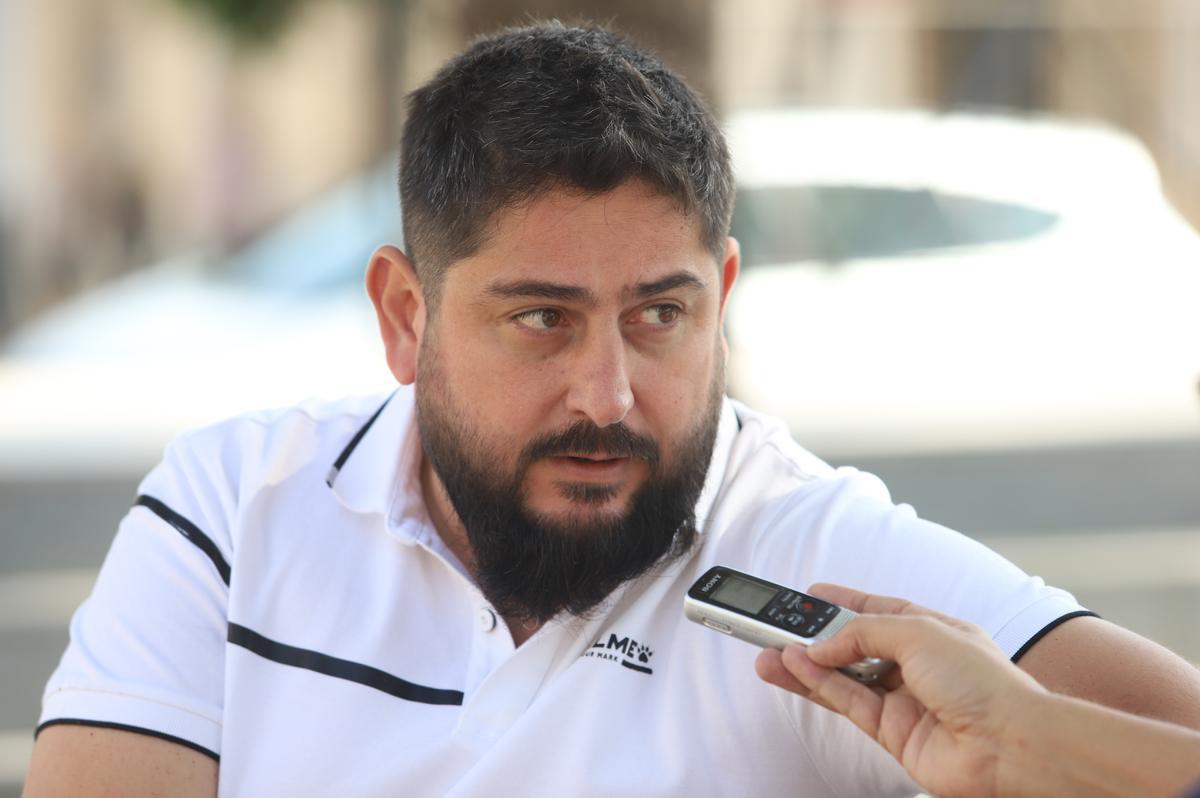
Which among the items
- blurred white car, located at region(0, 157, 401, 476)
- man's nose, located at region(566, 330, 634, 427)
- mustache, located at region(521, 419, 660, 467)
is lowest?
blurred white car, located at region(0, 157, 401, 476)

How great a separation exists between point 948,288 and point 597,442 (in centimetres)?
661

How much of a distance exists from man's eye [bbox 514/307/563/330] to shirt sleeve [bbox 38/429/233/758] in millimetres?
622

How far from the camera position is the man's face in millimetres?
2523

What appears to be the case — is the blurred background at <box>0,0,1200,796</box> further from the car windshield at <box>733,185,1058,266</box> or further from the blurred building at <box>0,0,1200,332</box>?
the blurred building at <box>0,0,1200,332</box>

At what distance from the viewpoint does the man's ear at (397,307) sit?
114 inches

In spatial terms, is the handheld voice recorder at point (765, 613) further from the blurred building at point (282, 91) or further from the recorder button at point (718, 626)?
the blurred building at point (282, 91)

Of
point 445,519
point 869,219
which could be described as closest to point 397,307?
point 445,519

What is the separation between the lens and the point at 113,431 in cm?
947

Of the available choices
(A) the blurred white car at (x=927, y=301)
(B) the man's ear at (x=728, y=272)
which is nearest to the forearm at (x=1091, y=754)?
(B) the man's ear at (x=728, y=272)

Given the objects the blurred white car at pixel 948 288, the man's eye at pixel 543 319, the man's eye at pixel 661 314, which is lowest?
the blurred white car at pixel 948 288

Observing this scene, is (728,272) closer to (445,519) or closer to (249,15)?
(445,519)

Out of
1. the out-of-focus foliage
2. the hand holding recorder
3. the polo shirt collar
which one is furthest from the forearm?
the out-of-focus foliage

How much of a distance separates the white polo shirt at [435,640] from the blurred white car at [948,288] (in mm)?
5252

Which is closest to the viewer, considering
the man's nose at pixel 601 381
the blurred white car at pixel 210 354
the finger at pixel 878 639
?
the finger at pixel 878 639
